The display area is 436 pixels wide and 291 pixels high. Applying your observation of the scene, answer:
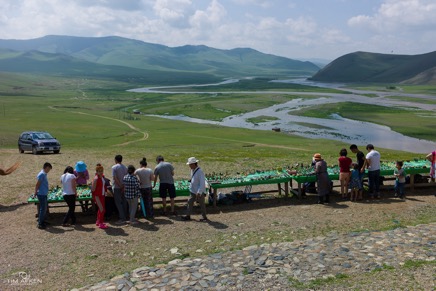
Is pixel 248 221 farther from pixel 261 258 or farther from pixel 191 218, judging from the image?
pixel 261 258

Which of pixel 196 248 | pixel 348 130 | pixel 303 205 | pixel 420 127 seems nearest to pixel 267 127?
pixel 348 130

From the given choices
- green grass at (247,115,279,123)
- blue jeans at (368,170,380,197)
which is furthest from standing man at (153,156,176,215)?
green grass at (247,115,279,123)

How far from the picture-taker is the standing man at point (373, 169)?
53.8 ft

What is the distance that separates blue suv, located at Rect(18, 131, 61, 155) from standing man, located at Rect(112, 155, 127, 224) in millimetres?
22096

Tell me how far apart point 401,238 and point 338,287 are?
147 inches

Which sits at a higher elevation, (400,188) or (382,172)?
(382,172)

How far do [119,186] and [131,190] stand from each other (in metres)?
0.61

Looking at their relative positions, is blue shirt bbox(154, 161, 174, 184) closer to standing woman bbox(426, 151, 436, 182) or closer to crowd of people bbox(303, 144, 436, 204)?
crowd of people bbox(303, 144, 436, 204)

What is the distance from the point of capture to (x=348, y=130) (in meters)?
72.4

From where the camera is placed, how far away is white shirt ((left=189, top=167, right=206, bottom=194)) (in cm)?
1407

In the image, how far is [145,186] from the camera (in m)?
14.3

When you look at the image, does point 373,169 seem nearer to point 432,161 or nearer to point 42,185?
point 432,161

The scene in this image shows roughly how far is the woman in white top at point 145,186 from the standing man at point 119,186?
537mm

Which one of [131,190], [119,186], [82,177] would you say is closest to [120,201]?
[119,186]
